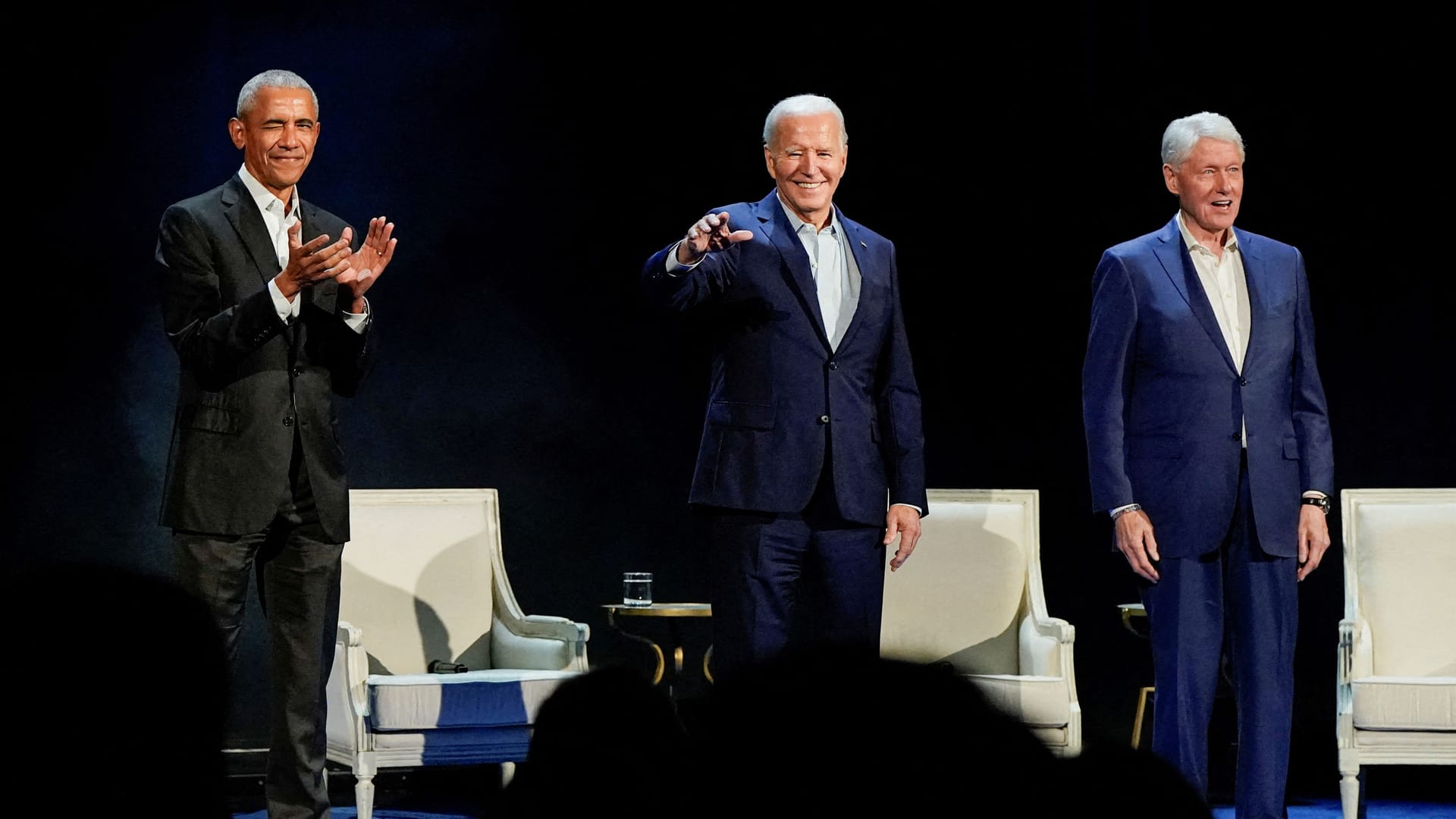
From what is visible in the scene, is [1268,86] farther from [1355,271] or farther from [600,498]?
[600,498]

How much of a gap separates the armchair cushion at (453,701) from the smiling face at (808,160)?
1.43 metres

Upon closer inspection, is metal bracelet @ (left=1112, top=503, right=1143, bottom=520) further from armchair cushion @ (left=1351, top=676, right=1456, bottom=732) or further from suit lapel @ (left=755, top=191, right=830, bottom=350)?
armchair cushion @ (left=1351, top=676, right=1456, bottom=732)

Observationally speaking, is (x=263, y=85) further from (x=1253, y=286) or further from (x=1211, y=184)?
(x=1253, y=286)

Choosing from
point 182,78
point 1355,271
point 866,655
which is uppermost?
point 182,78

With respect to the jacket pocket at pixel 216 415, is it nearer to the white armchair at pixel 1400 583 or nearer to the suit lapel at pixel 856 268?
the suit lapel at pixel 856 268

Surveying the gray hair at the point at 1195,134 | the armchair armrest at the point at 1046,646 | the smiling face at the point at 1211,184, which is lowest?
the armchair armrest at the point at 1046,646

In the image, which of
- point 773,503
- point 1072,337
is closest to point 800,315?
point 773,503

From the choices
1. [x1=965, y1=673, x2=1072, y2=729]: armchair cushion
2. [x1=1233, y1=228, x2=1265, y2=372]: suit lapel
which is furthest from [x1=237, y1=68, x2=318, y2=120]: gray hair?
[x1=965, y1=673, x2=1072, y2=729]: armchair cushion

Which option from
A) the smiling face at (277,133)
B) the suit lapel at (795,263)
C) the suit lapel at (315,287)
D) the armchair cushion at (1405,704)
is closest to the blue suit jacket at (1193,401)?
the suit lapel at (795,263)

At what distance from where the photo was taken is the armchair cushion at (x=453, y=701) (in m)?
3.97

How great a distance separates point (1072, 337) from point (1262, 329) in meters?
1.73

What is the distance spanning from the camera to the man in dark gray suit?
3027 millimetres

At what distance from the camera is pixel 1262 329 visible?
128 inches

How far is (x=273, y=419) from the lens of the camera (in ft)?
10.1
